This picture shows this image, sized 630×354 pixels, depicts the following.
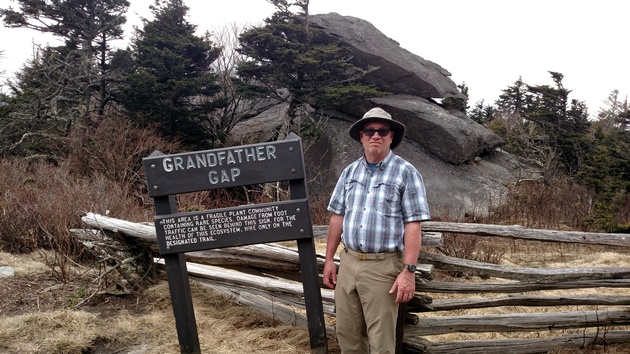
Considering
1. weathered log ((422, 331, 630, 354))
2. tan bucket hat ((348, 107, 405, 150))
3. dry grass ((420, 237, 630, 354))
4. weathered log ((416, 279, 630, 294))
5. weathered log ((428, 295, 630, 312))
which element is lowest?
dry grass ((420, 237, 630, 354))

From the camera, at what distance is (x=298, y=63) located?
18.0 m

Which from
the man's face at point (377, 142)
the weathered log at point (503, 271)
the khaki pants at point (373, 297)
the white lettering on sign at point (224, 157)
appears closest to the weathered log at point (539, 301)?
the weathered log at point (503, 271)

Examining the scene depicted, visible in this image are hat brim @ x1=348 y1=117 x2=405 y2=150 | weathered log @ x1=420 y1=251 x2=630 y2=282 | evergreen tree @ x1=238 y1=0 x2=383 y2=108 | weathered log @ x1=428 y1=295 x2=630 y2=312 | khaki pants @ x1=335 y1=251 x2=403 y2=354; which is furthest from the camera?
evergreen tree @ x1=238 y1=0 x2=383 y2=108

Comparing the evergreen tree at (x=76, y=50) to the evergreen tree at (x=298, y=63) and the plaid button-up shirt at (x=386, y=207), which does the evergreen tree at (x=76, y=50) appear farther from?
the plaid button-up shirt at (x=386, y=207)

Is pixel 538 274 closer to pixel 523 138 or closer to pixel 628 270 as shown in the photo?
pixel 628 270

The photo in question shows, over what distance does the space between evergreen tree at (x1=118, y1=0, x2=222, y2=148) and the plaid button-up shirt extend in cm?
1591

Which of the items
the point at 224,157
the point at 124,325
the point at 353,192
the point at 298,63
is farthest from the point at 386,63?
the point at 353,192

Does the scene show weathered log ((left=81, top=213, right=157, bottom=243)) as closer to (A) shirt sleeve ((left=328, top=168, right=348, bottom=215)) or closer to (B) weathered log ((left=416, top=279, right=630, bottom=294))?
(A) shirt sleeve ((left=328, top=168, right=348, bottom=215))

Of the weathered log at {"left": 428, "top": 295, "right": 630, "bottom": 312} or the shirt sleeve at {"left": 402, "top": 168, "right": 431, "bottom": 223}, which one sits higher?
the shirt sleeve at {"left": 402, "top": 168, "right": 431, "bottom": 223}

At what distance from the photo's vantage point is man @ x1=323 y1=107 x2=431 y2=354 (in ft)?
11.1

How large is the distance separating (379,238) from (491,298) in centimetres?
216

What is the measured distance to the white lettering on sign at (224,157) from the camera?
395cm

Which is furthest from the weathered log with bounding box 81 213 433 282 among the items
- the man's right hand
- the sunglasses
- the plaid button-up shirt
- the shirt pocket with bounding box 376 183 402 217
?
the sunglasses

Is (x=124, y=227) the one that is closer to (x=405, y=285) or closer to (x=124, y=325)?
(x=124, y=325)
